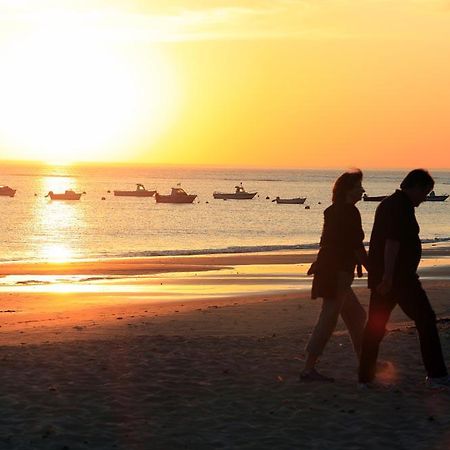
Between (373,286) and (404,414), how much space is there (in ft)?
3.99

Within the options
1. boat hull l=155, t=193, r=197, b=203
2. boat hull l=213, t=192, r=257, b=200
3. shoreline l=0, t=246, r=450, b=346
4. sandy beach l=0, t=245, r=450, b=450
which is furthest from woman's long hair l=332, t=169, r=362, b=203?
boat hull l=213, t=192, r=257, b=200

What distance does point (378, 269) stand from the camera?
8.33 metres

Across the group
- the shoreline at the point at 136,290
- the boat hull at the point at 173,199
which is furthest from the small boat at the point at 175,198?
the shoreline at the point at 136,290

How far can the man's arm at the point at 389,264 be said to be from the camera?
8.11m

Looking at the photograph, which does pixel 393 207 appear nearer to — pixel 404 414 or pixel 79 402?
pixel 404 414

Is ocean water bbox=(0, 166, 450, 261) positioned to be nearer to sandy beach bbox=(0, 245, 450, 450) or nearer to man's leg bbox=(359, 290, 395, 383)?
sandy beach bbox=(0, 245, 450, 450)

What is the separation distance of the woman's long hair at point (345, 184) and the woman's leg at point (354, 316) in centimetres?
102

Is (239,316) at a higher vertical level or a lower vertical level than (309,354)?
lower

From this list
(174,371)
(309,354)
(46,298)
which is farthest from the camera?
(46,298)

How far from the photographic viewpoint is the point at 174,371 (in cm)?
948

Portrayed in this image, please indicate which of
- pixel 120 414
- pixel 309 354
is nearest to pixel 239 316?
pixel 309 354

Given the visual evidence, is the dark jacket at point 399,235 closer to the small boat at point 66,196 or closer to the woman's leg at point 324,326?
the woman's leg at point 324,326

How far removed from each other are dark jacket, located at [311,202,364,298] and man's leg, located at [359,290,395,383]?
1.33ft

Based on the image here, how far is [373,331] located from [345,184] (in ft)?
4.72
